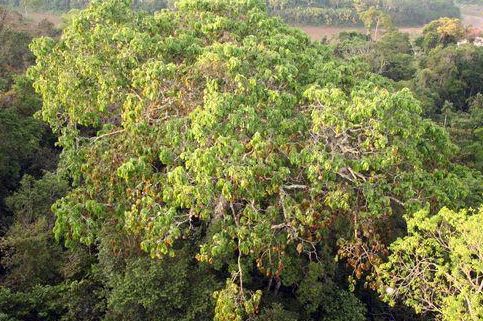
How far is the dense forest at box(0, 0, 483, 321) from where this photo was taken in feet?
27.3

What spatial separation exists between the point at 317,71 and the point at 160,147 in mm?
4381

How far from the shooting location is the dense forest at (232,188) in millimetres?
8336

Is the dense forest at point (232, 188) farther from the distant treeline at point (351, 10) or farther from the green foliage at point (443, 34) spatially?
the distant treeline at point (351, 10)

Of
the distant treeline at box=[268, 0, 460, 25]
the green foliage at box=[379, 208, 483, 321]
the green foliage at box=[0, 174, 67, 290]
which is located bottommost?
the distant treeline at box=[268, 0, 460, 25]

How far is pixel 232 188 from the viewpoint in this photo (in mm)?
7957

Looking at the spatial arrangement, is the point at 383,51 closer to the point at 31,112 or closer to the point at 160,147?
the point at 31,112

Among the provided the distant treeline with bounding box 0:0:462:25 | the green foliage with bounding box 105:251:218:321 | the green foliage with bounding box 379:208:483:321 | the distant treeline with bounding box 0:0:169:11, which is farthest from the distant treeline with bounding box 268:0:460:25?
the green foliage with bounding box 379:208:483:321

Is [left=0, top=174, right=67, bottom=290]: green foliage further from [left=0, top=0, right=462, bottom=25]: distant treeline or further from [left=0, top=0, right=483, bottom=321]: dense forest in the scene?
[left=0, top=0, right=462, bottom=25]: distant treeline

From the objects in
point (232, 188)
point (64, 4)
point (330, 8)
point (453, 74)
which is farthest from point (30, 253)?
point (330, 8)

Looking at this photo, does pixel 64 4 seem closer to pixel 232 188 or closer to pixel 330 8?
pixel 330 8

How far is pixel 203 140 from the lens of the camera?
8.25 meters

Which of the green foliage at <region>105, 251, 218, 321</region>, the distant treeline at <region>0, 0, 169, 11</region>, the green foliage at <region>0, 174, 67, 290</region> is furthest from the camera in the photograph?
the distant treeline at <region>0, 0, 169, 11</region>

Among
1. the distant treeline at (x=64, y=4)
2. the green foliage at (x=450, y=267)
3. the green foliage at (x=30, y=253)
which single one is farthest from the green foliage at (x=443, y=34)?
the green foliage at (x=30, y=253)

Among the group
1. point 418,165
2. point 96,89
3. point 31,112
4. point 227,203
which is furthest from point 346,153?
point 31,112
